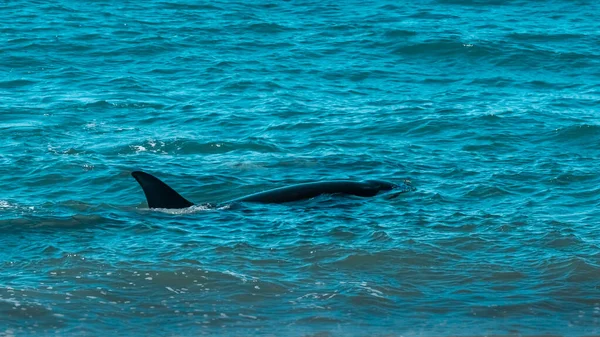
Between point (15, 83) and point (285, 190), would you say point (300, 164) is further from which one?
point (15, 83)

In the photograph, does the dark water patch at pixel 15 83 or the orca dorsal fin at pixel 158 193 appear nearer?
the orca dorsal fin at pixel 158 193

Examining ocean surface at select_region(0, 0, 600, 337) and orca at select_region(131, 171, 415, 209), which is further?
orca at select_region(131, 171, 415, 209)

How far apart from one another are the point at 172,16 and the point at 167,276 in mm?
18301

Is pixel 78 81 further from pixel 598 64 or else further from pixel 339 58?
pixel 598 64

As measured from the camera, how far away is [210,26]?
87.1 feet

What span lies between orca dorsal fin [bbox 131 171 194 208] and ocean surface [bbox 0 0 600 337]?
175 mm

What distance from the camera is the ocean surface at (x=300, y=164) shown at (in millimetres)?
9758

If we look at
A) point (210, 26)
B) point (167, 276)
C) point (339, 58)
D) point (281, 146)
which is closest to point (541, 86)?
point (339, 58)

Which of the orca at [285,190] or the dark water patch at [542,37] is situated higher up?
the orca at [285,190]

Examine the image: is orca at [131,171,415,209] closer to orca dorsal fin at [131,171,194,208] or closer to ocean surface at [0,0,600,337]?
orca dorsal fin at [131,171,194,208]

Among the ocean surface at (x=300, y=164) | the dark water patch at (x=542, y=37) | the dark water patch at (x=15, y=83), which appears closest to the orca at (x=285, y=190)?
the ocean surface at (x=300, y=164)

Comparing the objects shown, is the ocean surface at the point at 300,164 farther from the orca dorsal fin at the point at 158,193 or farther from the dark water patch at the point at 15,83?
the orca dorsal fin at the point at 158,193

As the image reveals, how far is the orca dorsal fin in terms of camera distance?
13.0 m

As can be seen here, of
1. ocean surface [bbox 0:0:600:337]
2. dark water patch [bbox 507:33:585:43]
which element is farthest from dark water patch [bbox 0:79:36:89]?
dark water patch [bbox 507:33:585:43]
